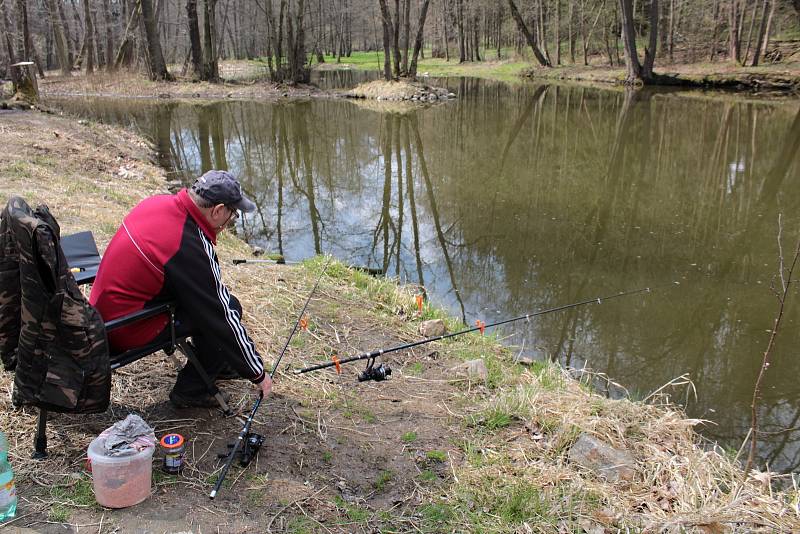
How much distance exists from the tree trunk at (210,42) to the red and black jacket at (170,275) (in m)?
28.0

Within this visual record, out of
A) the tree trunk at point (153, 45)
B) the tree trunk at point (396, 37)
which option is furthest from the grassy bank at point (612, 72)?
the tree trunk at point (153, 45)

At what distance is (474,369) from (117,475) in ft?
8.38

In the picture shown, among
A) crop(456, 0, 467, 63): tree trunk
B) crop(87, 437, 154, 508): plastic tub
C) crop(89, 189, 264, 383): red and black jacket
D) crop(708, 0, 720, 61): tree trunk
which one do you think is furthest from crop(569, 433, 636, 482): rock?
crop(456, 0, 467, 63): tree trunk

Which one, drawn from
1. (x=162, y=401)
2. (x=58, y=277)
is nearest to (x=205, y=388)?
(x=162, y=401)

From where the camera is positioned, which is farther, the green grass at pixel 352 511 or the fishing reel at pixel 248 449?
the fishing reel at pixel 248 449

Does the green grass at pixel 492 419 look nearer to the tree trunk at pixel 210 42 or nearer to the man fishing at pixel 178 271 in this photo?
the man fishing at pixel 178 271

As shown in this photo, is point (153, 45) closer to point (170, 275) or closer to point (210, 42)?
point (210, 42)

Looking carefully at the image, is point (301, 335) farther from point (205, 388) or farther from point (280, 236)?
point (280, 236)

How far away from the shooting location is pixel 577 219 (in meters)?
9.39

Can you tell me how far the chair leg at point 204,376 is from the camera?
314cm

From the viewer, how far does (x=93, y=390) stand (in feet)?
8.88

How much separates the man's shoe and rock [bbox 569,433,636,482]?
6.47 ft

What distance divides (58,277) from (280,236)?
6.59 metres

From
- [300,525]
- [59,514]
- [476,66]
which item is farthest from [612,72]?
[59,514]
